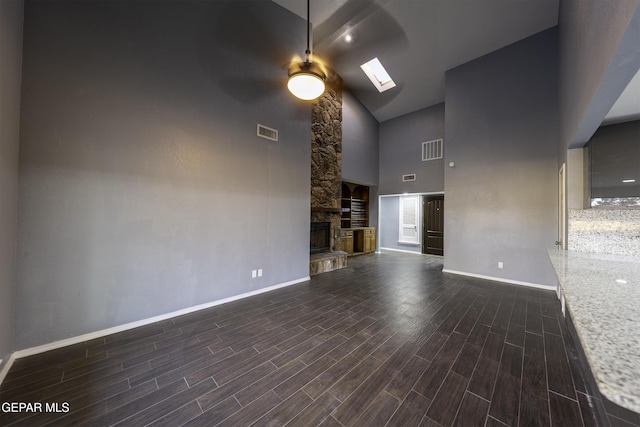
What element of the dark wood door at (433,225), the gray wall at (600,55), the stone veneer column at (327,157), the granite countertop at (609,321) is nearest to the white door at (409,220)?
the dark wood door at (433,225)

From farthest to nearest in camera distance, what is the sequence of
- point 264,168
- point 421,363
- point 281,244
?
point 281,244 → point 264,168 → point 421,363

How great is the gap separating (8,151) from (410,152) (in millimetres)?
7836

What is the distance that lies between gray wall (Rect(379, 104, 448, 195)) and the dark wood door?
2.27 feet

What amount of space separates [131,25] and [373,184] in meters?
6.74

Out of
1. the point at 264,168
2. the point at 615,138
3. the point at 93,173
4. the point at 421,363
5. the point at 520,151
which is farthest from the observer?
the point at 520,151

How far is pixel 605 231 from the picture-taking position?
77.5 inches

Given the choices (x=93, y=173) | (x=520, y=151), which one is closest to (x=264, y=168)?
(x=93, y=173)

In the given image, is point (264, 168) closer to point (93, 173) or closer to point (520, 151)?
point (93, 173)

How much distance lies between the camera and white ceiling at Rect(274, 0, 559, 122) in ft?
12.4

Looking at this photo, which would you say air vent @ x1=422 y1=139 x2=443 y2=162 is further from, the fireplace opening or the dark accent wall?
the dark accent wall

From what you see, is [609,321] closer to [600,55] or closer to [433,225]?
[600,55]

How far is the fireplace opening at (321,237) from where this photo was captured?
5.80 m

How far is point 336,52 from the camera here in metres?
5.14

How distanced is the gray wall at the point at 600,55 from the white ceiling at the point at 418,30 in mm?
1832
